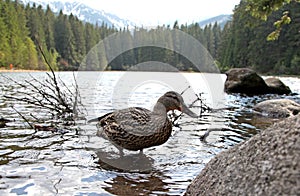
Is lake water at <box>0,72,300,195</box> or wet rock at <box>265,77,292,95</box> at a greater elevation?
wet rock at <box>265,77,292,95</box>

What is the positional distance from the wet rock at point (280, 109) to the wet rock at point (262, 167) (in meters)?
8.02

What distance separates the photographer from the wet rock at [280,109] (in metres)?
9.96

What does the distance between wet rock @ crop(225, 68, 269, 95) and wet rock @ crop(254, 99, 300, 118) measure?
9.16 metres

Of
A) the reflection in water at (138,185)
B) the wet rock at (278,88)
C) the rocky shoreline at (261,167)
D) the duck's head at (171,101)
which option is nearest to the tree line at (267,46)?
the wet rock at (278,88)

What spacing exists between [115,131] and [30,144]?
1939 millimetres

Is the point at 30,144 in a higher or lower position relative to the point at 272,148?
lower

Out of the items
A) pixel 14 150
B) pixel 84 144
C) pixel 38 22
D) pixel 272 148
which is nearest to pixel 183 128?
pixel 84 144

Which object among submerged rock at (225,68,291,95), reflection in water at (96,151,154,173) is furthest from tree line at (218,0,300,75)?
reflection in water at (96,151,154,173)

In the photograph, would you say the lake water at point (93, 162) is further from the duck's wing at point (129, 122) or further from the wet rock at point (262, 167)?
the wet rock at point (262, 167)

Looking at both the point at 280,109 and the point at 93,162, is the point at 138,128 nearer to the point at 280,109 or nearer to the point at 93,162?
the point at 93,162

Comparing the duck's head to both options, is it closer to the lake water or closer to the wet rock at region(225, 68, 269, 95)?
the lake water

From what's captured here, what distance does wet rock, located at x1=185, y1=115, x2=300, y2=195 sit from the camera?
1.77 m

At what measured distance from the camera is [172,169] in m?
4.69

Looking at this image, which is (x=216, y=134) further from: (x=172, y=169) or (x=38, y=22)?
(x=38, y=22)
